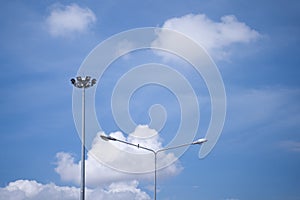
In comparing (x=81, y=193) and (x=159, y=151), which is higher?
(x=159, y=151)

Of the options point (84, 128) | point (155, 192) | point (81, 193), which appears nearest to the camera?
point (81, 193)

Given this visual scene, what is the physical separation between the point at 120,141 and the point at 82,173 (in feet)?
17.4

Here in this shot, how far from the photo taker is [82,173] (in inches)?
1447

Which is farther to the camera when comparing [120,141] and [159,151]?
[159,151]

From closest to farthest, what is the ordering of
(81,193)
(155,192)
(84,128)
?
(81,193) → (84,128) → (155,192)

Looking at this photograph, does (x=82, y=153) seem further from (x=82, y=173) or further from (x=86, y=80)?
(x=86, y=80)

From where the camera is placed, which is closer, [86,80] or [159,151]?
[86,80]

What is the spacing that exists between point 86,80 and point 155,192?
1113 cm

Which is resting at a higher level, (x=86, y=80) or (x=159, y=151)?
(x=86, y=80)

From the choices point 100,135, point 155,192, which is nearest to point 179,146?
point 155,192

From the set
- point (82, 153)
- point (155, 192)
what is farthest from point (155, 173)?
point (82, 153)

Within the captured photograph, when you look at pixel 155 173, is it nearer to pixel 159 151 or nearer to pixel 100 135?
pixel 159 151

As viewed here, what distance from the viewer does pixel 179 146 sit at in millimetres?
44031

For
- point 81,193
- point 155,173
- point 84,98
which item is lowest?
point 81,193
